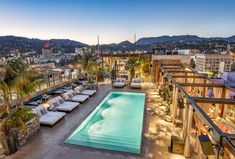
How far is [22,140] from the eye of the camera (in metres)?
5.66

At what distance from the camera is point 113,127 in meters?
7.52

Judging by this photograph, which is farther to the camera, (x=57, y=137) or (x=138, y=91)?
(x=138, y=91)

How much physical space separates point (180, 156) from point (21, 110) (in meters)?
5.34

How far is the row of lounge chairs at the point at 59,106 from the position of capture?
7.26m

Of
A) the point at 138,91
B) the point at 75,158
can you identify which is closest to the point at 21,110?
the point at 75,158

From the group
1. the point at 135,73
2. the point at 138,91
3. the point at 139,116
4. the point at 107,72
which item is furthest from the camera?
the point at 107,72

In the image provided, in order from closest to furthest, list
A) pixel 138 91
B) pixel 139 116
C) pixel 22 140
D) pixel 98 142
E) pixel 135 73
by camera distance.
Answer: pixel 22 140
pixel 98 142
pixel 139 116
pixel 138 91
pixel 135 73

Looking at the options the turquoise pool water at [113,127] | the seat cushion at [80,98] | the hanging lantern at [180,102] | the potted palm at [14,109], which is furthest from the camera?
the seat cushion at [80,98]

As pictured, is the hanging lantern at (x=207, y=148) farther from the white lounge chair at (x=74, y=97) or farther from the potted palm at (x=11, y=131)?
the white lounge chair at (x=74, y=97)

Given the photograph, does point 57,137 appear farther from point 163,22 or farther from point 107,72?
point 163,22

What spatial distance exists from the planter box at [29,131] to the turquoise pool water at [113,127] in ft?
4.83

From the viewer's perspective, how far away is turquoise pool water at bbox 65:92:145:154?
19.3ft

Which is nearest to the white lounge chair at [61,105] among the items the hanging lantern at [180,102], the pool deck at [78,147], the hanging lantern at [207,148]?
the pool deck at [78,147]

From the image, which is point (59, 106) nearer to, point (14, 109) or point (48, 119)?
point (48, 119)
